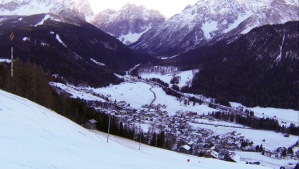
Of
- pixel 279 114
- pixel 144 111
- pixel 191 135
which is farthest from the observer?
pixel 279 114

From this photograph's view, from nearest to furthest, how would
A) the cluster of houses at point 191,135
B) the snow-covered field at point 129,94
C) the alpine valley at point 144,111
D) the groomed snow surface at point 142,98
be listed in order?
the alpine valley at point 144,111 < the cluster of houses at point 191,135 < the groomed snow surface at point 142,98 < the snow-covered field at point 129,94

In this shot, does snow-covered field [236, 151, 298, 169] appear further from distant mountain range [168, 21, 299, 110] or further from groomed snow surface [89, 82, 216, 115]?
distant mountain range [168, 21, 299, 110]

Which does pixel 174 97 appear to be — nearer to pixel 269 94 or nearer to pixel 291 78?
pixel 269 94

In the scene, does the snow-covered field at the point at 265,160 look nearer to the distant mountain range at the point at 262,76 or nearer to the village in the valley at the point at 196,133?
the village in the valley at the point at 196,133

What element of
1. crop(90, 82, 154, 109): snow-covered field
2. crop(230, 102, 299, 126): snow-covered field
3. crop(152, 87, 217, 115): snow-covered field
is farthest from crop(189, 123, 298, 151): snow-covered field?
crop(90, 82, 154, 109): snow-covered field

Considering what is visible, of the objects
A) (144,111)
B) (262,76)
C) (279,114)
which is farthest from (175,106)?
(262,76)

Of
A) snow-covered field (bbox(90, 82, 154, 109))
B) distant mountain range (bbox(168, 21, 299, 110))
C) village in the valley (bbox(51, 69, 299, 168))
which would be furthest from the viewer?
distant mountain range (bbox(168, 21, 299, 110))

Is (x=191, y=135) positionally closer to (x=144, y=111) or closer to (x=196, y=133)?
(x=196, y=133)

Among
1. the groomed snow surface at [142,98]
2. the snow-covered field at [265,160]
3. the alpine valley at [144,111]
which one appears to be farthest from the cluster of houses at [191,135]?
the groomed snow surface at [142,98]
